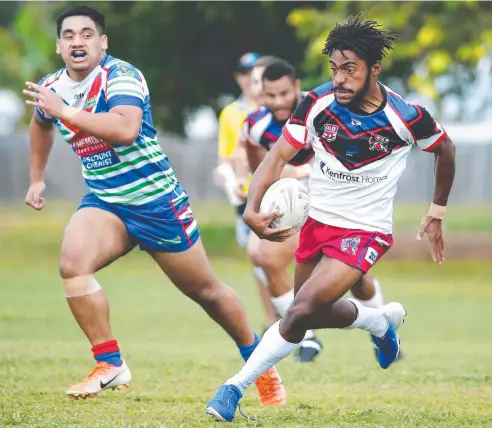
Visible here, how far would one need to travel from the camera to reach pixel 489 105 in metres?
64.4

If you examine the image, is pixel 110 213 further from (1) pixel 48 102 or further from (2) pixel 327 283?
(2) pixel 327 283

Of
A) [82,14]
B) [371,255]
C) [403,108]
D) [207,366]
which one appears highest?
[82,14]

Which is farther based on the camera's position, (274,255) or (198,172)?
(198,172)

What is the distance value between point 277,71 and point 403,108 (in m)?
2.62

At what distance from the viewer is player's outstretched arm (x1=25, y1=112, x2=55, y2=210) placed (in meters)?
7.79

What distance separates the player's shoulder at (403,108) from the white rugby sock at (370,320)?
1193 mm

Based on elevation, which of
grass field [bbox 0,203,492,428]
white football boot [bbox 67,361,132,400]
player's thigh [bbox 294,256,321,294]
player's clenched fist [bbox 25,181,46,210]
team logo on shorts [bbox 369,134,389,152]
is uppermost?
team logo on shorts [bbox 369,134,389,152]

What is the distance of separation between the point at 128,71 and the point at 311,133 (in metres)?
1.21

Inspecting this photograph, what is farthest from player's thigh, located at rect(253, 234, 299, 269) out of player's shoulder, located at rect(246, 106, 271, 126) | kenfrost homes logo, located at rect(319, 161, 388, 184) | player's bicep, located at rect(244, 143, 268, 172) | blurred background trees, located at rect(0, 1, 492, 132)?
blurred background trees, located at rect(0, 1, 492, 132)

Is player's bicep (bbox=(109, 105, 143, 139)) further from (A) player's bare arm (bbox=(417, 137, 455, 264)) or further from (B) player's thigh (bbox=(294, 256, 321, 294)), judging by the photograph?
(A) player's bare arm (bbox=(417, 137, 455, 264))

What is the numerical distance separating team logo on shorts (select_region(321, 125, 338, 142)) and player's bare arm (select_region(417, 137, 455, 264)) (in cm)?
66

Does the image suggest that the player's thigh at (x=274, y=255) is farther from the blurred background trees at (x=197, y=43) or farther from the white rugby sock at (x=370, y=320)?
the blurred background trees at (x=197, y=43)

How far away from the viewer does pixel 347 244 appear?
267 inches

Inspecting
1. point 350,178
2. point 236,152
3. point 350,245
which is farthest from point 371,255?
point 236,152
